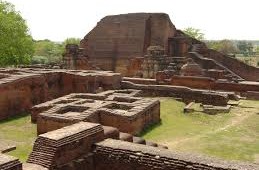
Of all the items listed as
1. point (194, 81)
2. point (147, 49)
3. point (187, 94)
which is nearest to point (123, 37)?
point (147, 49)

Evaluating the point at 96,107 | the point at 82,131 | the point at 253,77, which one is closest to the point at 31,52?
the point at 253,77

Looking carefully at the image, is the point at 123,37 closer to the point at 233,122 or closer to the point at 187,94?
the point at 187,94

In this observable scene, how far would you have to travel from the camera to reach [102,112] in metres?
10.5

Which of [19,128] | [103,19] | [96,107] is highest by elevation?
[103,19]

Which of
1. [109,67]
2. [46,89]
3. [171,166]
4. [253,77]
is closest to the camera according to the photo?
[171,166]

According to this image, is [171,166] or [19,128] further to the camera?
[19,128]

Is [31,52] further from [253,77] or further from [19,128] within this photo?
[19,128]

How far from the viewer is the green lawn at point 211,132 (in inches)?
351

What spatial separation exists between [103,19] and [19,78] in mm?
22443

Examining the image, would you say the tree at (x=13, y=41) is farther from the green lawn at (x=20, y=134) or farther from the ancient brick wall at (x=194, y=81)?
the green lawn at (x=20, y=134)

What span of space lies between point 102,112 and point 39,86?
4.54m

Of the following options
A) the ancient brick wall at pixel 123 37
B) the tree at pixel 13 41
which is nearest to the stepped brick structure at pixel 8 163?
the ancient brick wall at pixel 123 37

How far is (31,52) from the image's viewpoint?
3462 cm

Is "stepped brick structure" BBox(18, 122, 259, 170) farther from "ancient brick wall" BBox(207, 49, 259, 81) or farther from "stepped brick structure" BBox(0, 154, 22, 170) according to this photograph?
"ancient brick wall" BBox(207, 49, 259, 81)
